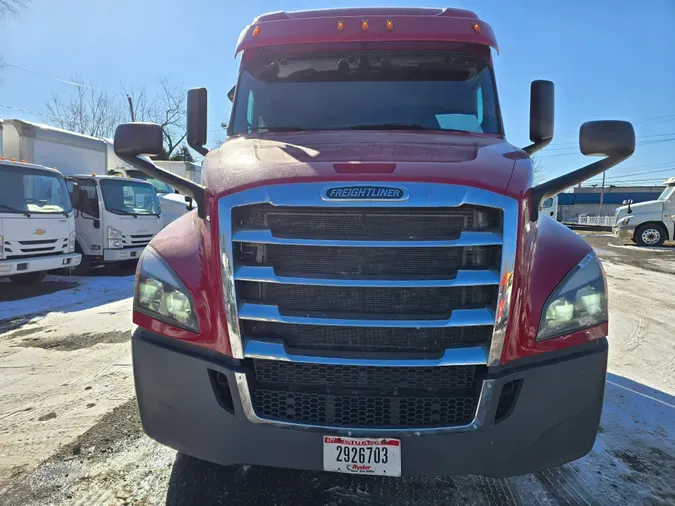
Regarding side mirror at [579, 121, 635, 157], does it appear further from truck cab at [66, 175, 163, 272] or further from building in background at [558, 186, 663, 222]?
building in background at [558, 186, 663, 222]

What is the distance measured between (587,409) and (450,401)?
60 cm

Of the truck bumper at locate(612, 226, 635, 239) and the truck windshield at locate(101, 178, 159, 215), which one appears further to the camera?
the truck bumper at locate(612, 226, 635, 239)

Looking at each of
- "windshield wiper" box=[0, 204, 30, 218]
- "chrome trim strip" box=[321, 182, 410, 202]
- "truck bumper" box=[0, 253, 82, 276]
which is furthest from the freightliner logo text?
"windshield wiper" box=[0, 204, 30, 218]

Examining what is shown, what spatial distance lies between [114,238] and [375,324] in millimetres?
10054

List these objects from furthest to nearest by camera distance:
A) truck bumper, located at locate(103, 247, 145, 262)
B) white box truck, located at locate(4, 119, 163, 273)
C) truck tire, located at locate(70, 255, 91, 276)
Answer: truck tire, located at locate(70, 255, 91, 276) < truck bumper, located at locate(103, 247, 145, 262) < white box truck, located at locate(4, 119, 163, 273)

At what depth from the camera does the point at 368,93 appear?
3.27 metres

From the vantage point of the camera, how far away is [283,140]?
111 inches

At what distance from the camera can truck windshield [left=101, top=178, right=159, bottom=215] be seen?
10.9 meters

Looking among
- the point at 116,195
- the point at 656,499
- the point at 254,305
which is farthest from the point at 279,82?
the point at 116,195

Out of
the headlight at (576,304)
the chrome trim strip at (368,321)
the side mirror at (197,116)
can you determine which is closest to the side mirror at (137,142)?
the side mirror at (197,116)

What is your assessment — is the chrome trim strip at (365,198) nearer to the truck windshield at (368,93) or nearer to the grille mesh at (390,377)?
the grille mesh at (390,377)

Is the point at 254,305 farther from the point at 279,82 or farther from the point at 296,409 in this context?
the point at 279,82

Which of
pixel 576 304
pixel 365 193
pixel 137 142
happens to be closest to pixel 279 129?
pixel 137 142

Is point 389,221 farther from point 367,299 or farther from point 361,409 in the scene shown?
point 361,409
